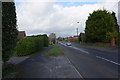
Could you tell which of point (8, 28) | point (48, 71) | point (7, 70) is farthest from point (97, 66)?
point (8, 28)

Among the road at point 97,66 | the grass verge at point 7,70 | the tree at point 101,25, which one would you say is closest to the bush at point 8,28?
the grass verge at point 7,70

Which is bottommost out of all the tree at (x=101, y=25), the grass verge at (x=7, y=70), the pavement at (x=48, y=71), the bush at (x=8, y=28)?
the pavement at (x=48, y=71)

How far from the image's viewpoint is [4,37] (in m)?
9.73

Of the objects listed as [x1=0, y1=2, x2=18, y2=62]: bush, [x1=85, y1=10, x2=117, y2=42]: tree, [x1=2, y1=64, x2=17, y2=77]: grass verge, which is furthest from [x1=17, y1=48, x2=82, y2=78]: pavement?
[x1=85, y1=10, x2=117, y2=42]: tree

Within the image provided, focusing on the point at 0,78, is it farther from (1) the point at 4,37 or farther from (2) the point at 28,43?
(2) the point at 28,43

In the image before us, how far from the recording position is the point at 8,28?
10430 mm

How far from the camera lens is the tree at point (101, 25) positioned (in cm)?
4922

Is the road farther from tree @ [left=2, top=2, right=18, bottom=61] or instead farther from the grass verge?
tree @ [left=2, top=2, right=18, bottom=61]

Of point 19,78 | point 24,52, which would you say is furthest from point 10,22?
point 24,52

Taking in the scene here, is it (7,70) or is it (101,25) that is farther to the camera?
(101,25)

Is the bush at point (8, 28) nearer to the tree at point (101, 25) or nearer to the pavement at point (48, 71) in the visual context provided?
the pavement at point (48, 71)

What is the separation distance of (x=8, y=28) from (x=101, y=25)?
42.6 m

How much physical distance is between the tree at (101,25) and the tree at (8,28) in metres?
39.3

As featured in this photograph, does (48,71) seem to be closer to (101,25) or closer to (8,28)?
(8,28)
